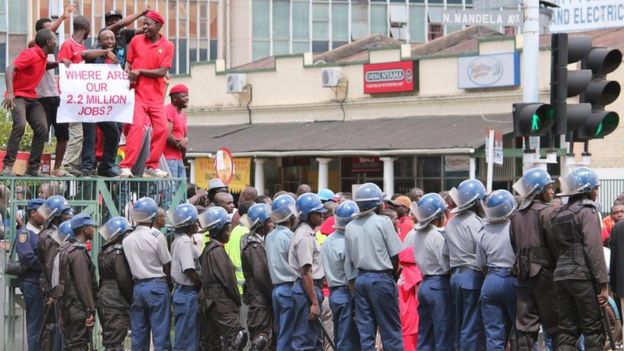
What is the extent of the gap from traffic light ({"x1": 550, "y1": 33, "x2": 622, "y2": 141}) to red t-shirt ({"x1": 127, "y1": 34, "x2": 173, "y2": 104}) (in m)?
4.64

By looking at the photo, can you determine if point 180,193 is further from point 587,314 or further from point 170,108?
point 587,314

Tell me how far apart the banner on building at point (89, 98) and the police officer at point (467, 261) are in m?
4.71

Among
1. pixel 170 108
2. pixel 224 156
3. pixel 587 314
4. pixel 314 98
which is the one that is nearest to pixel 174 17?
pixel 314 98

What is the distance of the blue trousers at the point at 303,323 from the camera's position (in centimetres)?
1490

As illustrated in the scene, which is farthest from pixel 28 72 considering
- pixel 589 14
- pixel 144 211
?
pixel 589 14

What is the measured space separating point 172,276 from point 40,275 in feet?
7.82

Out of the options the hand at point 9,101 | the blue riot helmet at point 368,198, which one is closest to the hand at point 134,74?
the hand at point 9,101

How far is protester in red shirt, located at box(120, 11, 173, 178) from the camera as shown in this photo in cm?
1675

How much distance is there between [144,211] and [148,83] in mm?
2116

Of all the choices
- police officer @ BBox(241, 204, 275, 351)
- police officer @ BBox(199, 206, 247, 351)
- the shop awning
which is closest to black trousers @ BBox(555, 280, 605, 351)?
police officer @ BBox(241, 204, 275, 351)

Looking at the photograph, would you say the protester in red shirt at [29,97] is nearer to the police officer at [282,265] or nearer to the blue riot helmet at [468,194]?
the police officer at [282,265]

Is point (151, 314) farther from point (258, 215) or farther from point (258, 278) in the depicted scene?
point (258, 215)

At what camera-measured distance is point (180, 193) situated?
677 inches

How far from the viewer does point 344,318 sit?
14.8 meters
